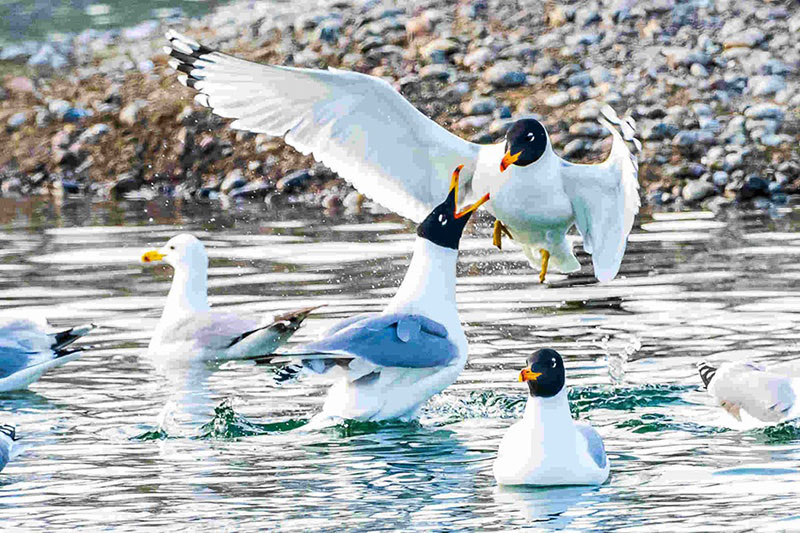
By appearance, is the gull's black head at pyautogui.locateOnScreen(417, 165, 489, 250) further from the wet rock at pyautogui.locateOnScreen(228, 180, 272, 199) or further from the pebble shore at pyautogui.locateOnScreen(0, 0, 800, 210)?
the wet rock at pyautogui.locateOnScreen(228, 180, 272, 199)

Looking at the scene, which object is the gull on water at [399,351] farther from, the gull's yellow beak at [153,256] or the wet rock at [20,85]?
the wet rock at [20,85]

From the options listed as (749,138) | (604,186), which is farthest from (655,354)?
(749,138)

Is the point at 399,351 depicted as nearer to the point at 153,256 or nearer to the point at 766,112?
the point at 153,256

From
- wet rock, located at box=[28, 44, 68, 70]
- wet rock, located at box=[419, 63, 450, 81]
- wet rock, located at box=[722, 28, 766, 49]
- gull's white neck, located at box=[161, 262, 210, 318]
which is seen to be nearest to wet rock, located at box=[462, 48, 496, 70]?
wet rock, located at box=[419, 63, 450, 81]

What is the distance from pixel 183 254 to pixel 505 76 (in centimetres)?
914

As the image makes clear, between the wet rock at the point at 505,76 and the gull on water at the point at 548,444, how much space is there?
1268 centimetres

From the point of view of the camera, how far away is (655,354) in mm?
10328

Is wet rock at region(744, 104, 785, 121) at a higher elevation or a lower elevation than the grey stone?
higher

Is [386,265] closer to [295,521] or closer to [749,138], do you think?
[749,138]

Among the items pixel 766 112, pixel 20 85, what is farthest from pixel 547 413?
pixel 20 85

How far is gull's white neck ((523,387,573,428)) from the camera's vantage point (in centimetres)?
744

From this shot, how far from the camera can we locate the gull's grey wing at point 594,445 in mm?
7355

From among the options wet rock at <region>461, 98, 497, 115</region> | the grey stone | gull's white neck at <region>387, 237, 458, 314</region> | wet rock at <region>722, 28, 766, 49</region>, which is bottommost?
the grey stone

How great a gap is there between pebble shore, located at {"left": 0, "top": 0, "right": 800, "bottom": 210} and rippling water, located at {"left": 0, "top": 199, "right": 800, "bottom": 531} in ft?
7.87
